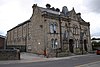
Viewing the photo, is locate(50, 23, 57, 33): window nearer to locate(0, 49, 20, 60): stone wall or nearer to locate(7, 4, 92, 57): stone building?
locate(7, 4, 92, 57): stone building

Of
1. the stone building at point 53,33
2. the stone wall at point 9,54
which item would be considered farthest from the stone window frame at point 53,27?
the stone wall at point 9,54

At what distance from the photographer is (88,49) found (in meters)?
47.1

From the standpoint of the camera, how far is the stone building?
35.2m

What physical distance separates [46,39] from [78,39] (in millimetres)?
12381

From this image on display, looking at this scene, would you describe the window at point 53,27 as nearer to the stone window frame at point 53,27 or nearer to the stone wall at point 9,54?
the stone window frame at point 53,27

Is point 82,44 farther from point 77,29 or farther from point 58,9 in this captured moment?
point 58,9

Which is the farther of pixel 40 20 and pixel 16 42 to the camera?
pixel 16 42

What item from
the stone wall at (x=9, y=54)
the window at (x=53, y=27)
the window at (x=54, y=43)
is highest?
the window at (x=53, y=27)

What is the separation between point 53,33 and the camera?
36188 millimetres

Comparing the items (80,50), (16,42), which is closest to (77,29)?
(80,50)

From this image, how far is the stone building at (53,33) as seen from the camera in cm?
3519

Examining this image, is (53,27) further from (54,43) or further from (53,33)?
(54,43)

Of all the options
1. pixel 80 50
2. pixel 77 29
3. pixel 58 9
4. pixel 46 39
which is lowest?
pixel 80 50

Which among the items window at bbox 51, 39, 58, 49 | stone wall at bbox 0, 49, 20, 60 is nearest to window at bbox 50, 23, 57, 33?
window at bbox 51, 39, 58, 49
